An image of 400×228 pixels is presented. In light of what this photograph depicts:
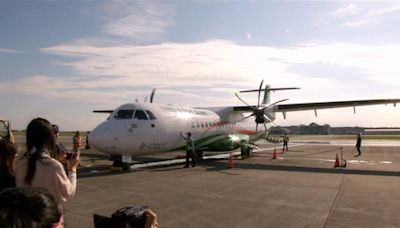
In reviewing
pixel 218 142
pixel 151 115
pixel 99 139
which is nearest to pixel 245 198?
pixel 99 139

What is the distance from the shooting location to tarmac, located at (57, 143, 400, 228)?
7473 mm

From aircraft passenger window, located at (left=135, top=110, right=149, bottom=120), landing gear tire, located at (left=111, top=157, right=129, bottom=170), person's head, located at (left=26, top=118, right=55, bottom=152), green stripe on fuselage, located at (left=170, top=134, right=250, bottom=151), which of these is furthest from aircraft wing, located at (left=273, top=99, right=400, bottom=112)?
person's head, located at (left=26, top=118, right=55, bottom=152)

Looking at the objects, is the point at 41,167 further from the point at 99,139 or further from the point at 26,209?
the point at 99,139

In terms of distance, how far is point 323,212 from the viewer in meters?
8.10

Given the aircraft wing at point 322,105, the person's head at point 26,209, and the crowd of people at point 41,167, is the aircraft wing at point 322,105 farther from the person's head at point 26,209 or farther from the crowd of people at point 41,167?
the person's head at point 26,209

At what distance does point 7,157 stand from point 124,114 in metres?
12.0

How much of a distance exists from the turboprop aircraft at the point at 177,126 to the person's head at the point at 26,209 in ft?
44.8

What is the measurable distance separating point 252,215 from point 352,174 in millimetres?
8562

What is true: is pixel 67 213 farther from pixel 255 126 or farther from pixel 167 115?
pixel 255 126

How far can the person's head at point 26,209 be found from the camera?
125cm

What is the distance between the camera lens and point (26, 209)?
1.31m

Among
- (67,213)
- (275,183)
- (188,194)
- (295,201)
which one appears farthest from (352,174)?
(67,213)

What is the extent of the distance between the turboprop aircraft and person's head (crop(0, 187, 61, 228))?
538 inches

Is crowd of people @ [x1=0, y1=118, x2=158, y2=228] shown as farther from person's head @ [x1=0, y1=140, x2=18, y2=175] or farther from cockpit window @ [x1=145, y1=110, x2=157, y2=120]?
cockpit window @ [x1=145, y1=110, x2=157, y2=120]
